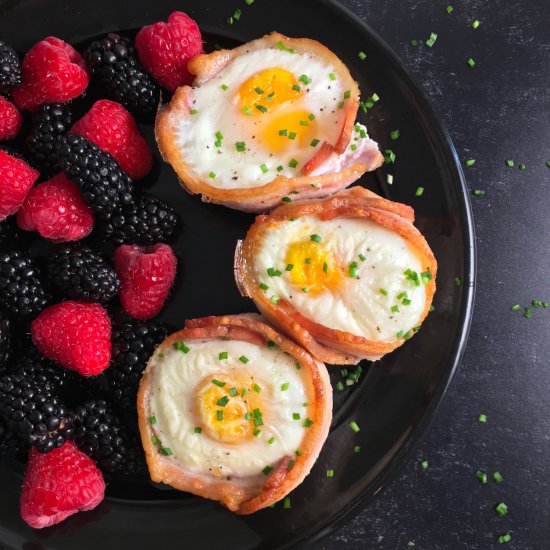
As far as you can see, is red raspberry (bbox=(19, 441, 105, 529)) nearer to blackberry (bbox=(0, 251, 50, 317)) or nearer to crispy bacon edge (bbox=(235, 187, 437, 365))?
blackberry (bbox=(0, 251, 50, 317))

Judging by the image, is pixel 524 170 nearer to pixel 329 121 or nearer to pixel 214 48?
pixel 329 121

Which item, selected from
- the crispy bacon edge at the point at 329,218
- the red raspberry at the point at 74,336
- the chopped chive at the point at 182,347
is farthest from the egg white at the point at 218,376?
the red raspberry at the point at 74,336

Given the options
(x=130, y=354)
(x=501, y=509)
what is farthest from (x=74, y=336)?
(x=501, y=509)

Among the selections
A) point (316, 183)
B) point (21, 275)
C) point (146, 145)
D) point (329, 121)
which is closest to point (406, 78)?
point (329, 121)

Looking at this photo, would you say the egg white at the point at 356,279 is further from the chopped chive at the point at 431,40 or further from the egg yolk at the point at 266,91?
the chopped chive at the point at 431,40

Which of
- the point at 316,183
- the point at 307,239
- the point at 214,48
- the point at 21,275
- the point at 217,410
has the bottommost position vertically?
the point at 217,410
